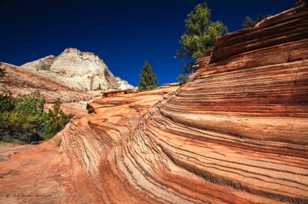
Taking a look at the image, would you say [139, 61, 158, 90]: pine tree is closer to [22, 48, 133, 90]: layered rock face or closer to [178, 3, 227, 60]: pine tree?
[178, 3, 227, 60]: pine tree

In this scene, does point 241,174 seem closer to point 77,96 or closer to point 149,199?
point 149,199

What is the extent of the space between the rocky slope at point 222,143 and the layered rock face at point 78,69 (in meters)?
88.5

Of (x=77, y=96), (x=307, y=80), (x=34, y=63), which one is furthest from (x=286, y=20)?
A: (x=34, y=63)

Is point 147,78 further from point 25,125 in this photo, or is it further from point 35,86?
point 35,86

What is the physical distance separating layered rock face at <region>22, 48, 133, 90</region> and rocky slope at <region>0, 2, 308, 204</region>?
290 ft

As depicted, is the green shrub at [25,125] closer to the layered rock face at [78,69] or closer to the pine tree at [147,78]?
the pine tree at [147,78]

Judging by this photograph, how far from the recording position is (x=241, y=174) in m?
3.90

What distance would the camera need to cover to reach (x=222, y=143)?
4828 mm

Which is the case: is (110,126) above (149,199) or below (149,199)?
above

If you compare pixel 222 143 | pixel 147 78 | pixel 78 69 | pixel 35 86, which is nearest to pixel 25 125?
pixel 147 78

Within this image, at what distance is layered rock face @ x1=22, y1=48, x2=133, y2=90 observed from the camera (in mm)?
99062

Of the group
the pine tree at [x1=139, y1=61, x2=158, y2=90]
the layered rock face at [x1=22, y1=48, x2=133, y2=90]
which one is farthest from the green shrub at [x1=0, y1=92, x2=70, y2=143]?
the layered rock face at [x1=22, y1=48, x2=133, y2=90]

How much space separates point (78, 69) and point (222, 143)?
112627 millimetres

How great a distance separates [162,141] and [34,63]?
131 meters
